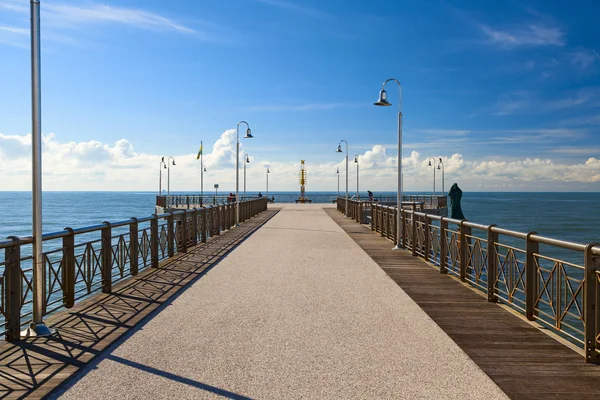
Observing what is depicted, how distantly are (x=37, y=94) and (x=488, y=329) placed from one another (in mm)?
6534

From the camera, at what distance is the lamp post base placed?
634 cm

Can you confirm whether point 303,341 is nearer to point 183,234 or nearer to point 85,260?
point 85,260

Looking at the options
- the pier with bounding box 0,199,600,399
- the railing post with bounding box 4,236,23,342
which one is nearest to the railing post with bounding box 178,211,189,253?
the pier with bounding box 0,199,600,399

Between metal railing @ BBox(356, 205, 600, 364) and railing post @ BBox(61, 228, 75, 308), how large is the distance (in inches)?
244

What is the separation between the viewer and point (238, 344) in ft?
19.5

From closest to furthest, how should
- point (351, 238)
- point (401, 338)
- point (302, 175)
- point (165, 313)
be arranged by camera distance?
point (401, 338) < point (165, 313) < point (351, 238) < point (302, 175)

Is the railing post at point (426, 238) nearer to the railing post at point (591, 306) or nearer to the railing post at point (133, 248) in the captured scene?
the railing post at point (133, 248)

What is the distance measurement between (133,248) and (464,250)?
655 centimetres

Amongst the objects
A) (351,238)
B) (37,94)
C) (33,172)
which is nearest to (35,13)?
(37,94)

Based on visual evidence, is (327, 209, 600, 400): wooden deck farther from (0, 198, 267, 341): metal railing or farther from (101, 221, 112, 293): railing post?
(101, 221, 112, 293): railing post

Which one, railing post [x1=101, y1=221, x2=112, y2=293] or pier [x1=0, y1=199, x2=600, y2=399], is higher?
railing post [x1=101, y1=221, x2=112, y2=293]

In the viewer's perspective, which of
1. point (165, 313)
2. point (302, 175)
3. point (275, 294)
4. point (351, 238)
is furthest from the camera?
point (302, 175)

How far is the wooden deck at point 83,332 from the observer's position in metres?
4.89

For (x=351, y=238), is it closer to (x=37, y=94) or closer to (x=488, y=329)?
(x=488, y=329)
